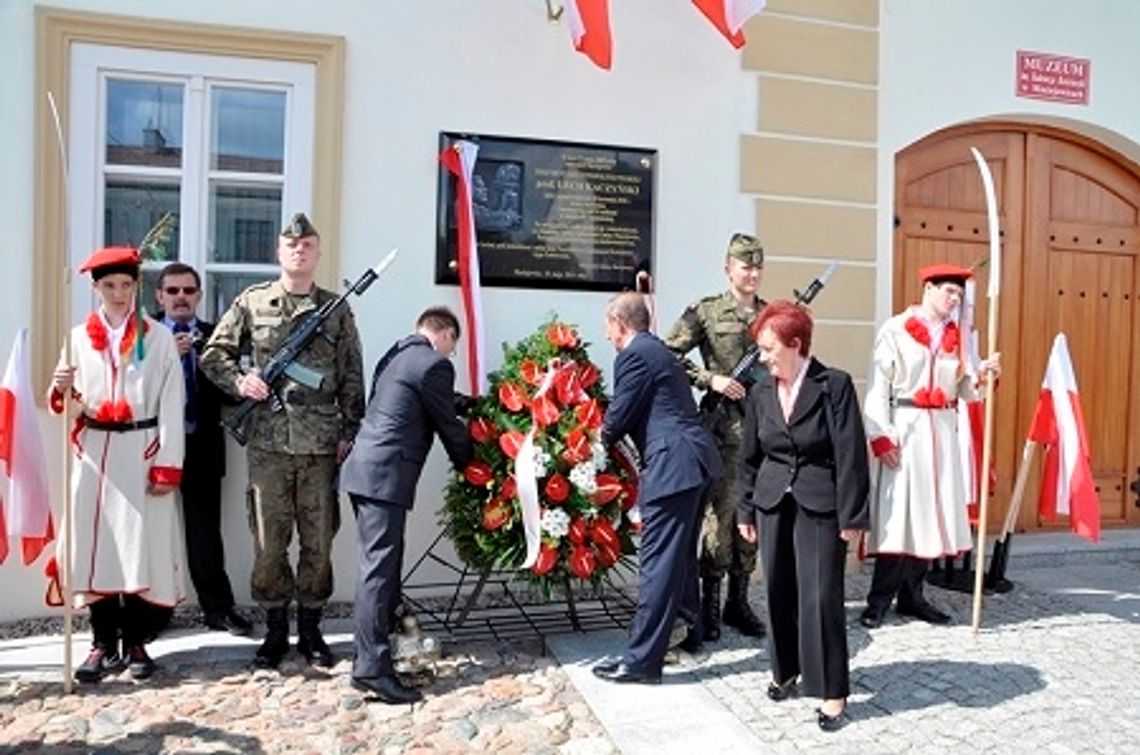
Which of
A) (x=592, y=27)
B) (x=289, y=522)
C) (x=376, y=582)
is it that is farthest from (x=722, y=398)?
(x=289, y=522)

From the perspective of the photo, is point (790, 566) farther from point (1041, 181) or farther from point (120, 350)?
point (1041, 181)

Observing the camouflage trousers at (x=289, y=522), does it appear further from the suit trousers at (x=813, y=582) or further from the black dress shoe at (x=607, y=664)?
the suit trousers at (x=813, y=582)

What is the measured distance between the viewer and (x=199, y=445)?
4637 mm

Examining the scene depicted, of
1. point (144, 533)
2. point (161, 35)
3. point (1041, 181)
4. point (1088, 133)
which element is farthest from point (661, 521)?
point (1088, 133)

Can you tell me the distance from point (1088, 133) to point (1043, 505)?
9.50 feet

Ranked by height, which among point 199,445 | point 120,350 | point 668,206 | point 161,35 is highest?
point 161,35

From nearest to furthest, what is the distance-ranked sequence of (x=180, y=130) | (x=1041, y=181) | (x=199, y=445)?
1. (x=199, y=445)
2. (x=180, y=130)
3. (x=1041, y=181)

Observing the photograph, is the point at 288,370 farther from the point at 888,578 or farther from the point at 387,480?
the point at 888,578

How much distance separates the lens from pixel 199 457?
4.65 m

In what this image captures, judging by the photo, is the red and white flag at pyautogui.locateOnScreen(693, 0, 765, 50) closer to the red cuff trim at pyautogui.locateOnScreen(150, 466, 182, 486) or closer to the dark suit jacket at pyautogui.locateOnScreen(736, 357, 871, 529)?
the dark suit jacket at pyautogui.locateOnScreen(736, 357, 871, 529)

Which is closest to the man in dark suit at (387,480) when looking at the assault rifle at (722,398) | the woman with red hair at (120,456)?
the woman with red hair at (120,456)

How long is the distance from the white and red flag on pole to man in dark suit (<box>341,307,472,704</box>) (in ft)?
3.38

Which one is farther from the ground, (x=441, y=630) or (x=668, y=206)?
(x=668, y=206)

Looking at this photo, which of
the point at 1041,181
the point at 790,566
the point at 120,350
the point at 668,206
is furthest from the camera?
Answer: the point at 1041,181
